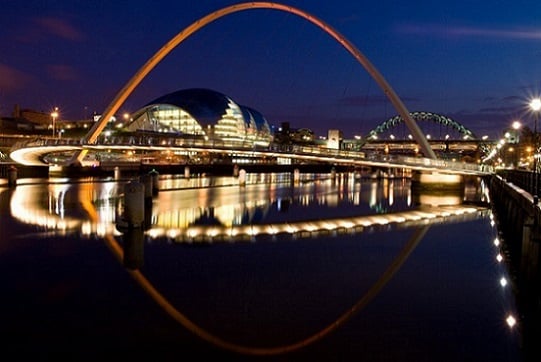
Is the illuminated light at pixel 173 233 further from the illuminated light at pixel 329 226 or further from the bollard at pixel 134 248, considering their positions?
the illuminated light at pixel 329 226

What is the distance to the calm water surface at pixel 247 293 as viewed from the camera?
8.34 metres

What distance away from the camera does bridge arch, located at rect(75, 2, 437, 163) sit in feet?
164

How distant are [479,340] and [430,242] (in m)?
11.2

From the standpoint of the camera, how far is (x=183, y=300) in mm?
10797

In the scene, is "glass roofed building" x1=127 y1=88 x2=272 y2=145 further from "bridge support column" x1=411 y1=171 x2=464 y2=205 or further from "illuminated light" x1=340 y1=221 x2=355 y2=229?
"illuminated light" x1=340 y1=221 x2=355 y2=229

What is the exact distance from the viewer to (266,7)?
53.3m

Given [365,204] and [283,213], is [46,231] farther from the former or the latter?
[365,204]

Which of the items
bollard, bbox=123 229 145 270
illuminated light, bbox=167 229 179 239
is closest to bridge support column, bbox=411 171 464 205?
illuminated light, bbox=167 229 179 239

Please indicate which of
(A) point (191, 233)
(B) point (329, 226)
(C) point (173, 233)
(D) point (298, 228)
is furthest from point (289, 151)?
(C) point (173, 233)

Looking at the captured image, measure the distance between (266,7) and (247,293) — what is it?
4558 centimetres

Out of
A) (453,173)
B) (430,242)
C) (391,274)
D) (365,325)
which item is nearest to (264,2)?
(453,173)

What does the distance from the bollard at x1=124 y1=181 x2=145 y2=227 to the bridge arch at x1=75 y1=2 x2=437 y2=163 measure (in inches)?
1333

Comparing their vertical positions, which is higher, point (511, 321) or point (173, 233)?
point (173, 233)

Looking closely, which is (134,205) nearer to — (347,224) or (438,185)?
(347,224)
